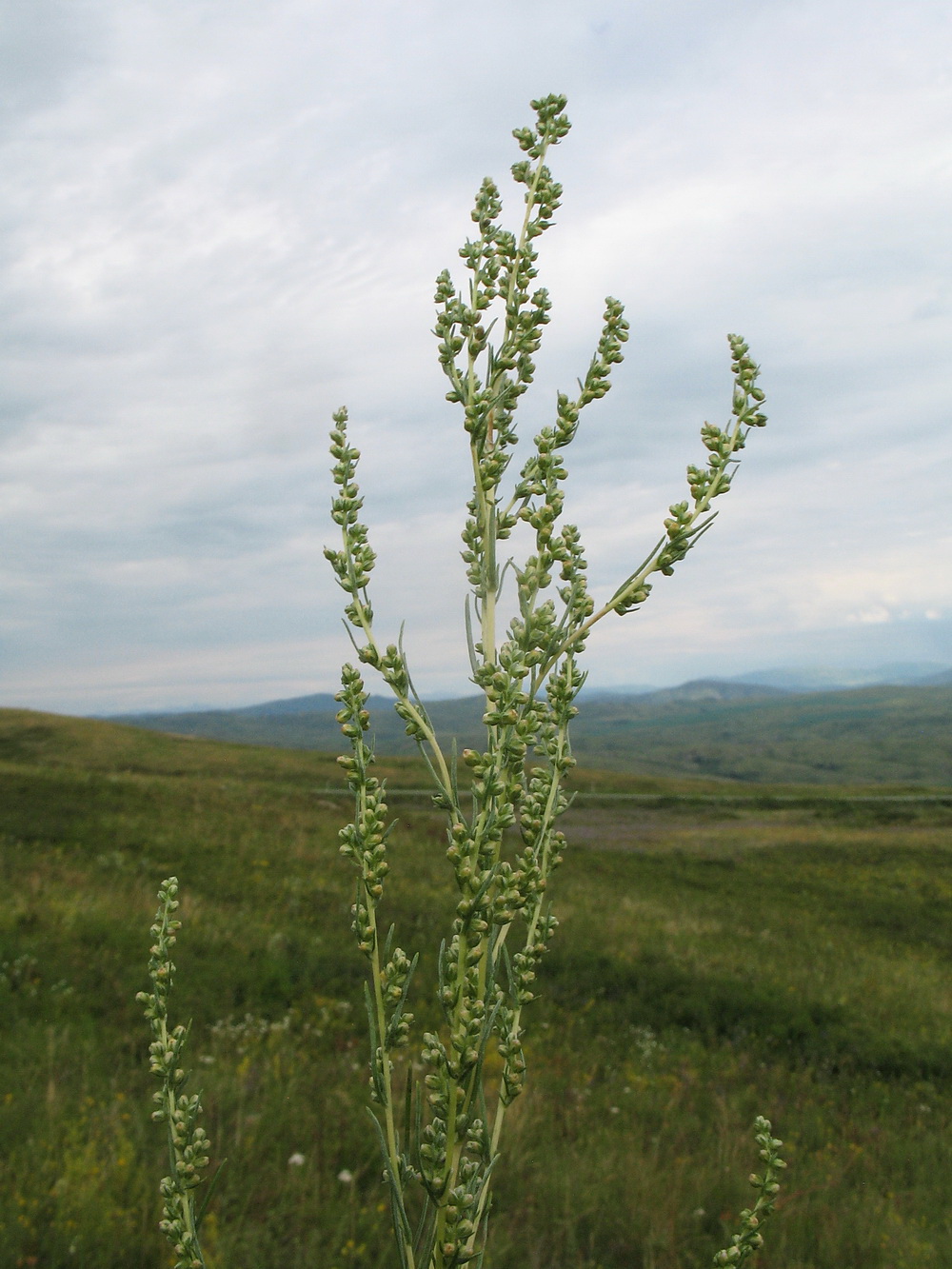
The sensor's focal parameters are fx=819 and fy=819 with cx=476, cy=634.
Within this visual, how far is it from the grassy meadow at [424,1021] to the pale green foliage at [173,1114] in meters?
0.24

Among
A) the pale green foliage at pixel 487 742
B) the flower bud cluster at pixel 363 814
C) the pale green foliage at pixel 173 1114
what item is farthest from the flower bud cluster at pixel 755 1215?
the pale green foliage at pixel 173 1114

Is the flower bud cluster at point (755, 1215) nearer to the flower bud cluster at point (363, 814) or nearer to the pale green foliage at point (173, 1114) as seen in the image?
the flower bud cluster at point (363, 814)

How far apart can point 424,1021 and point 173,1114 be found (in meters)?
9.55

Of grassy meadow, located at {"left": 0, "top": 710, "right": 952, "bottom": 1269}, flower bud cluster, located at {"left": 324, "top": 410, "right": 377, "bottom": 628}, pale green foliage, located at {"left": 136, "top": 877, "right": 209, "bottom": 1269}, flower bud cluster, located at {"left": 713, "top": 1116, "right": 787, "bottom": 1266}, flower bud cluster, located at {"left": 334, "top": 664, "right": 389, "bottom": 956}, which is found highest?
flower bud cluster, located at {"left": 324, "top": 410, "right": 377, "bottom": 628}

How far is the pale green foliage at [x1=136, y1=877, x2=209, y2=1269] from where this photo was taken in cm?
212

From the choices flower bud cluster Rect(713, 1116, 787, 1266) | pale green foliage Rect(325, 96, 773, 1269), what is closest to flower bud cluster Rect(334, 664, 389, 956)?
pale green foliage Rect(325, 96, 773, 1269)

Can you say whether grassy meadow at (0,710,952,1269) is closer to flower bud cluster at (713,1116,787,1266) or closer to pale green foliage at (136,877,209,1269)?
pale green foliage at (136,877,209,1269)

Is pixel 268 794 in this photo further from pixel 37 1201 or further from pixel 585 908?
pixel 37 1201

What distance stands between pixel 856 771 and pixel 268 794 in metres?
189

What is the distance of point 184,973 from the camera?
36.1 ft

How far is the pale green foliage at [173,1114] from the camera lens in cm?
212

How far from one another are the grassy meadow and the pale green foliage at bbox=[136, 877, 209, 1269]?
238 millimetres

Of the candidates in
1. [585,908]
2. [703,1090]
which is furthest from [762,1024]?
[585,908]

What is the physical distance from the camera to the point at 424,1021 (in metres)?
11.0
